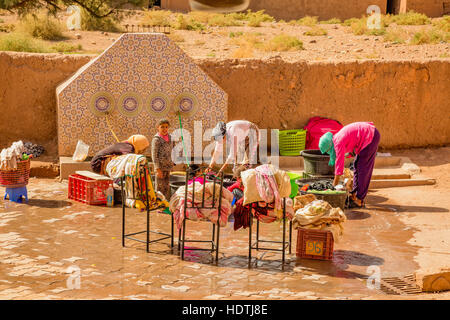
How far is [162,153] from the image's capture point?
9.71m

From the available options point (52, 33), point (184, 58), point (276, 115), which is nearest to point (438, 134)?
point (276, 115)

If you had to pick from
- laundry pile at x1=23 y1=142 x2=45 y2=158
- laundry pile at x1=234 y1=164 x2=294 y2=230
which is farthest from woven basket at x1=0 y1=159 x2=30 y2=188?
laundry pile at x1=234 y1=164 x2=294 y2=230

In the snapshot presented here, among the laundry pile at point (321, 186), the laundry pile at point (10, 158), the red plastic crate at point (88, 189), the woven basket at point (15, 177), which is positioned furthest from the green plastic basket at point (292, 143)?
the laundry pile at point (10, 158)

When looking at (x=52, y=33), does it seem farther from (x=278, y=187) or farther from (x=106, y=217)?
(x=278, y=187)

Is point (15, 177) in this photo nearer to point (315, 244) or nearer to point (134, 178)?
point (134, 178)

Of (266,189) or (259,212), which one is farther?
(259,212)

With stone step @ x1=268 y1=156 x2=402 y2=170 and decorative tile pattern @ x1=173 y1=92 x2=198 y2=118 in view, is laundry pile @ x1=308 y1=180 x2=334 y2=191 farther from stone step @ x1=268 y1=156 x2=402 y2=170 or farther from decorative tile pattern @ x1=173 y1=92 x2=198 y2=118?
decorative tile pattern @ x1=173 y1=92 x2=198 y2=118

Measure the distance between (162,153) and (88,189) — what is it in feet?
5.30

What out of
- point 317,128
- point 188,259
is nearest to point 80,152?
point 188,259

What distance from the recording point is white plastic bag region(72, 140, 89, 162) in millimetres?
11953

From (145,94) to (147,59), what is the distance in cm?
71

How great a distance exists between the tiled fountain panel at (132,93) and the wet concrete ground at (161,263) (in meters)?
2.60

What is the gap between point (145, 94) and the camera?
12.5 metres

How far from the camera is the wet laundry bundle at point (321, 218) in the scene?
25.1 ft
